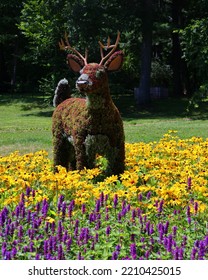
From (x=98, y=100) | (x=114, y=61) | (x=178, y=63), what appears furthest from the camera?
(x=178, y=63)

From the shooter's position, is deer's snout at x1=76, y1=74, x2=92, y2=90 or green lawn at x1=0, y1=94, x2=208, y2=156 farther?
green lawn at x1=0, y1=94, x2=208, y2=156

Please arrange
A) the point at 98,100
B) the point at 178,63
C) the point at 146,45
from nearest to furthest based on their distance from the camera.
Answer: the point at 98,100 → the point at 146,45 → the point at 178,63

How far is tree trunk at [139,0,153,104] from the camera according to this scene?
24.3 m

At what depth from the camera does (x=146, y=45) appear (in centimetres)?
2508

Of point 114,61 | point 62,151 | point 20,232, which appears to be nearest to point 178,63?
point 62,151

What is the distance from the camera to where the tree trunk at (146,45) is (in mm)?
24312

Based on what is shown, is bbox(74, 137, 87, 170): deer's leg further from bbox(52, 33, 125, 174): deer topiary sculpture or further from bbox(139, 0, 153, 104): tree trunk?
bbox(139, 0, 153, 104): tree trunk

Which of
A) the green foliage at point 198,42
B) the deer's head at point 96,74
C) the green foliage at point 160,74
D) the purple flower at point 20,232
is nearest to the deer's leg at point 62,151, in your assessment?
the deer's head at point 96,74

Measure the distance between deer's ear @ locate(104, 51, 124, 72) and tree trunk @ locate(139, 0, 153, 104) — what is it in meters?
18.1

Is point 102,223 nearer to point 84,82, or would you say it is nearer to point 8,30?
point 84,82

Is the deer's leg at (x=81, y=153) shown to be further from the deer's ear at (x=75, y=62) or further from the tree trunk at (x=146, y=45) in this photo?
the tree trunk at (x=146, y=45)

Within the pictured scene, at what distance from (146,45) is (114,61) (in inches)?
734

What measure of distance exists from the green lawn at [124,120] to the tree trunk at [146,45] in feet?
3.13

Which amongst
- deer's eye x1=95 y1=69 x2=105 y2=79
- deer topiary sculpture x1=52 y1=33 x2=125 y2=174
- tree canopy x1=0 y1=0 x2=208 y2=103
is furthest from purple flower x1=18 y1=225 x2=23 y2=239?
tree canopy x1=0 y1=0 x2=208 y2=103
